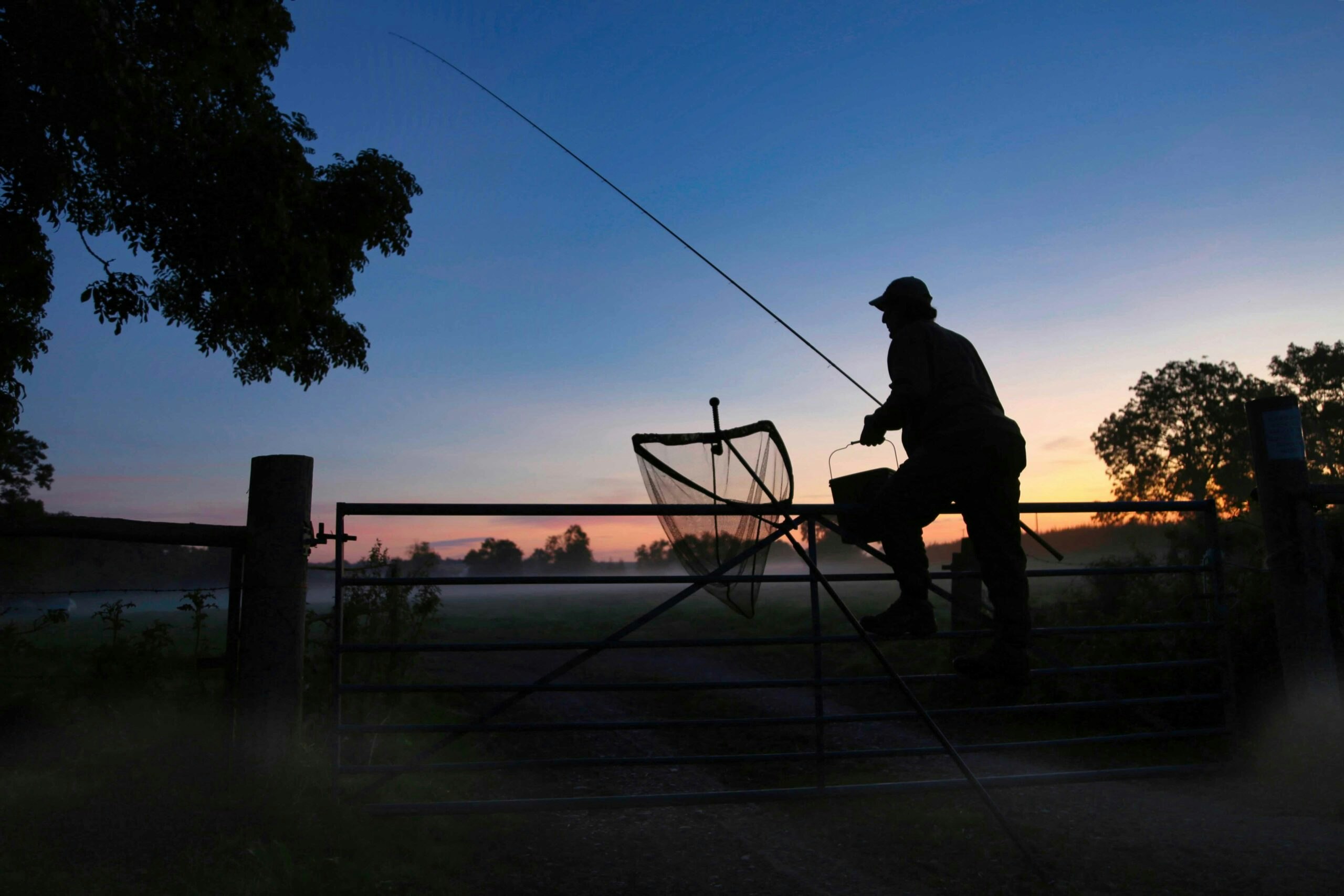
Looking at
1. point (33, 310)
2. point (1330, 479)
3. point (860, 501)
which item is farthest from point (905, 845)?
point (1330, 479)

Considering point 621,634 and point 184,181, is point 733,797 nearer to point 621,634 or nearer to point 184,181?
point 621,634

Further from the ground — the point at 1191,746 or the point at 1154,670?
the point at 1154,670

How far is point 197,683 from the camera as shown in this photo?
5.07 metres

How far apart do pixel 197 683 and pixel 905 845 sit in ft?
14.0

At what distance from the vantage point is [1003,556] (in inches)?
154

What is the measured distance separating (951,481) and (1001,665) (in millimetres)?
899

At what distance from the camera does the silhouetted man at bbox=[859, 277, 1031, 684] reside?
384cm

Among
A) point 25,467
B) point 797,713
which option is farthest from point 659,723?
point 25,467

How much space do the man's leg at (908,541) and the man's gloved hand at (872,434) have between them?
0.56 feet

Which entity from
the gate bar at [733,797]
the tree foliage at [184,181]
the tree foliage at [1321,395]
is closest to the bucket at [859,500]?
the gate bar at [733,797]

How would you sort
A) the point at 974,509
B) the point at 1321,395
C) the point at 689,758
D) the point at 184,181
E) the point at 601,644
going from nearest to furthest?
the point at 974,509, the point at 601,644, the point at 689,758, the point at 184,181, the point at 1321,395

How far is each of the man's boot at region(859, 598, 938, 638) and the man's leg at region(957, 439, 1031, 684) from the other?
10.0 inches

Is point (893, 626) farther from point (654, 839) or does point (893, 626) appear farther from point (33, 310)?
point (33, 310)

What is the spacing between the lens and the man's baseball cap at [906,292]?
4.17m
